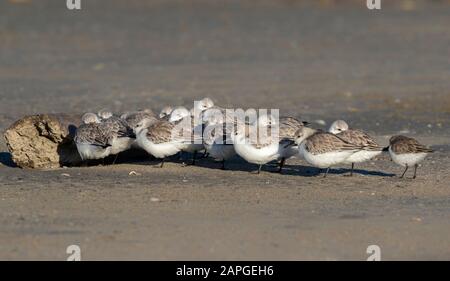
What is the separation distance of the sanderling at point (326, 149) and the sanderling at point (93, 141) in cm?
233

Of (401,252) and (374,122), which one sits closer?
(401,252)

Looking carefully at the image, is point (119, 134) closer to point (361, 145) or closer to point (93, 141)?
point (93, 141)

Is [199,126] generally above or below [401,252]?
A: above

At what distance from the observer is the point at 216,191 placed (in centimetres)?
1085

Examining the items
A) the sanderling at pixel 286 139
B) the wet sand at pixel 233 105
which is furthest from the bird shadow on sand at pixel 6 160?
the sanderling at pixel 286 139

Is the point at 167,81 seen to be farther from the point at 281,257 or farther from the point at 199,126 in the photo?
the point at 281,257

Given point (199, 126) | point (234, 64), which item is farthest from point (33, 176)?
point (234, 64)

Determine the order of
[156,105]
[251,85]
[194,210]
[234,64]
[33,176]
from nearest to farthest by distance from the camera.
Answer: [194,210] < [33,176] < [156,105] < [251,85] < [234,64]

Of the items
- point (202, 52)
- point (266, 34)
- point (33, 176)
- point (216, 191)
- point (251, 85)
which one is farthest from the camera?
point (266, 34)

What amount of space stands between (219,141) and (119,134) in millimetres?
1201

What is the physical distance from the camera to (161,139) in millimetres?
11953

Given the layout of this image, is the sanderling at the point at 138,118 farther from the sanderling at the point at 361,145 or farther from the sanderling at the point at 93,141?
the sanderling at the point at 361,145

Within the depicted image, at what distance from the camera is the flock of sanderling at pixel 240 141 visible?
11250mm

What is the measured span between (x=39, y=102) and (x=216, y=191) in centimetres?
851
